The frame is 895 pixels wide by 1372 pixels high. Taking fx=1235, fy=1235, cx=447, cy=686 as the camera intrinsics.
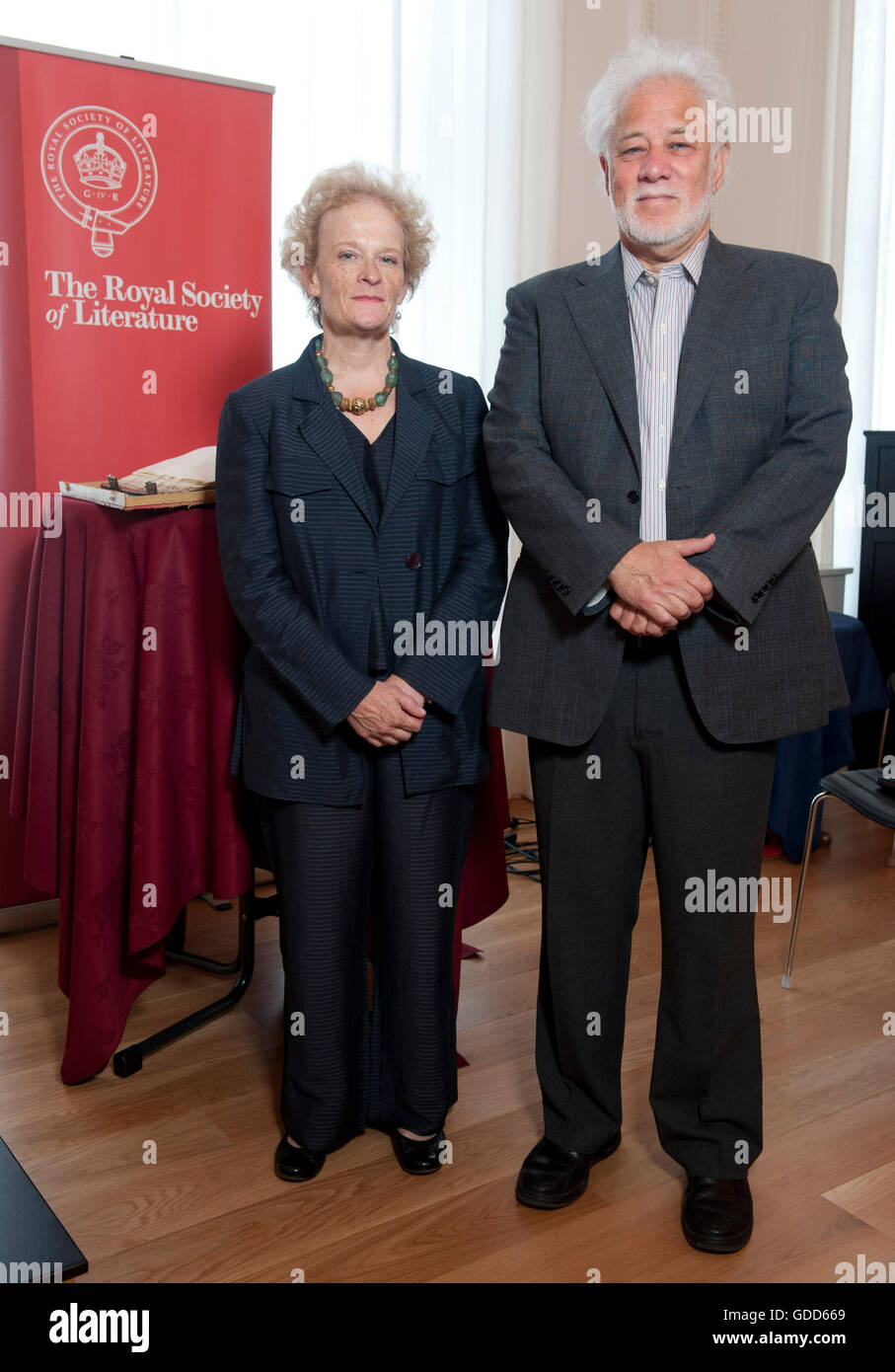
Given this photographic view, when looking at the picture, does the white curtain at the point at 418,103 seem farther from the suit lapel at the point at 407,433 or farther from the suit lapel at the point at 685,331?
the suit lapel at the point at 685,331

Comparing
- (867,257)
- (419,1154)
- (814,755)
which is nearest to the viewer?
(419,1154)

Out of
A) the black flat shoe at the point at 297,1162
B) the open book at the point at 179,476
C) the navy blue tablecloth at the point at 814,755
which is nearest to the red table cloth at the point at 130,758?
the open book at the point at 179,476

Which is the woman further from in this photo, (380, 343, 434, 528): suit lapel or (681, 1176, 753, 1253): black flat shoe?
(681, 1176, 753, 1253): black flat shoe

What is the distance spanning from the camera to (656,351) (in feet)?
6.05

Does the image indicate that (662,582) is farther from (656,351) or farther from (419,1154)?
(419,1154)

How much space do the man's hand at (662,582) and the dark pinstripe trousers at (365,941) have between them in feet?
1.67

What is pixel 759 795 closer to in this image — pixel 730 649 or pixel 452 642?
pixel 730 649

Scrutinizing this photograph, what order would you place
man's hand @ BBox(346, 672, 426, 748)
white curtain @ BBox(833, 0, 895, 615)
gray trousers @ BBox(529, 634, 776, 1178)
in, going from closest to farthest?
gray trousers @ BBox(529, 634, 776, 1178)
man's hand @ BBox(346, 672, 426, 748)
white curtain @ BBox(833, 0, 895, 615)

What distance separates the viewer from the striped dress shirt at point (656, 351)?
1.82 meters

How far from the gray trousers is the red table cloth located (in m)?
0.43

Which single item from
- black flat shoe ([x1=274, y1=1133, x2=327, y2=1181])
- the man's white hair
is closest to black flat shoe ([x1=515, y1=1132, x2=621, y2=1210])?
black flat shoe ([x1=274, y1=1133, x2=327, y2=1181])

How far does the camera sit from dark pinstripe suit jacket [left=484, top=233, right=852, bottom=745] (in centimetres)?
177

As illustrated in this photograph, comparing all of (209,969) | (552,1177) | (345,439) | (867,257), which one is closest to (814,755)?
(209,969)

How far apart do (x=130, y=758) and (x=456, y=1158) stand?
964 millimetres
